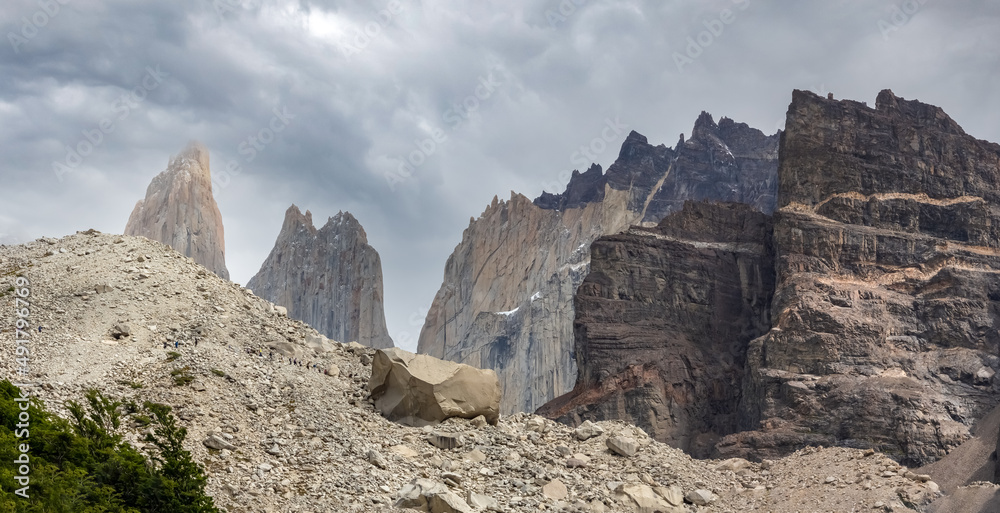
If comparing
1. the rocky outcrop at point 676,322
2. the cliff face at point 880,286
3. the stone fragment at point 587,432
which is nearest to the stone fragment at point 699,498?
the stone fragment at point 587,432

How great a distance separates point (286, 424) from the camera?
3625 cm

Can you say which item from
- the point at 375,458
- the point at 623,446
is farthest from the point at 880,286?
the point at 375,458

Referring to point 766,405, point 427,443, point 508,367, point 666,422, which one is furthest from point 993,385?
point 508,367

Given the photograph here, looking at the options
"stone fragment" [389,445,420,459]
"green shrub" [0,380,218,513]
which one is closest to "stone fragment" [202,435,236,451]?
"green shrub" [0,380,218,513]

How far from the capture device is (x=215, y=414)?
35.3m

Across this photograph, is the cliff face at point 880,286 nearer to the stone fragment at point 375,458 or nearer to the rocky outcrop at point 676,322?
the rocky outcrop at point 676,322

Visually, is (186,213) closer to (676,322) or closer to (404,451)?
(676,322)

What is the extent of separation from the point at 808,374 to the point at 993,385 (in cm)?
1705

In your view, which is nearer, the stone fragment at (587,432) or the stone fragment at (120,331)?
the stone fragment at (120,331)

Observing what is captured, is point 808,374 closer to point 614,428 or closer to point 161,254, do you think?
point 614,428

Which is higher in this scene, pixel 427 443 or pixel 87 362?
pixel 87 362

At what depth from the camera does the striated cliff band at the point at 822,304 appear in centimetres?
10125

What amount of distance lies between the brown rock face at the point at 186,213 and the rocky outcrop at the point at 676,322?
8401 cm

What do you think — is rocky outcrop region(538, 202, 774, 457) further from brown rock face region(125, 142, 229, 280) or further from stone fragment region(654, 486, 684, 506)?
brown rock face region(125, 142, 229, 280)
